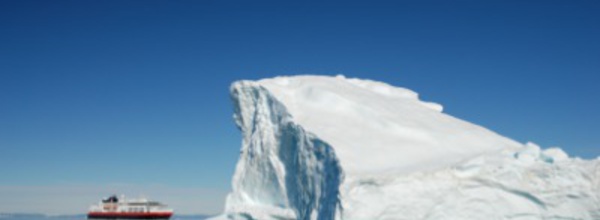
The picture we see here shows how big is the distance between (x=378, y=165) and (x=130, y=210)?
3887cm

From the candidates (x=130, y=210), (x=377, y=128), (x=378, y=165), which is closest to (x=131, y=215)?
(x=130, y=210)

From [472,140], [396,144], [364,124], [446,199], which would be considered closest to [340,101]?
[364,124]

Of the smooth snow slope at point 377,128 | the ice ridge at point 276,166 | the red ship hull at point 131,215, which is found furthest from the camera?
the red ship hull at point 131,215

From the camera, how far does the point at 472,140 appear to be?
1789 cm

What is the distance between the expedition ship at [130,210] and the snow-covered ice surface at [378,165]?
31.3m

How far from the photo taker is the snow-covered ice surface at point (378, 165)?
14781 millimetres

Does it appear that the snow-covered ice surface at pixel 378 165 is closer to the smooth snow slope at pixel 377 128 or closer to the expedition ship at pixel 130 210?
the smooth snow slope at pixel 377 128

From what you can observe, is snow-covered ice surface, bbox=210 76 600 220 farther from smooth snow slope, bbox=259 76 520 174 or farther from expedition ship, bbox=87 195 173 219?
expedition ship, bbox=87 195 173 219

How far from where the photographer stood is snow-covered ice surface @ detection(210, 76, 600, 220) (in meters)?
14.8

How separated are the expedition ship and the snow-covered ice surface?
1233 inches

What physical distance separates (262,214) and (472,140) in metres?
6.01

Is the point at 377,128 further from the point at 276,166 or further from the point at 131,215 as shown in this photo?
the point at 131,215

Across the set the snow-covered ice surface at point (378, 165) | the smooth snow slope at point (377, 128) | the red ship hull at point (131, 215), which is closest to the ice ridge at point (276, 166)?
the snow-covered ice surface at point (378, 165)

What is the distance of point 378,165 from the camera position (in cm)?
1565
